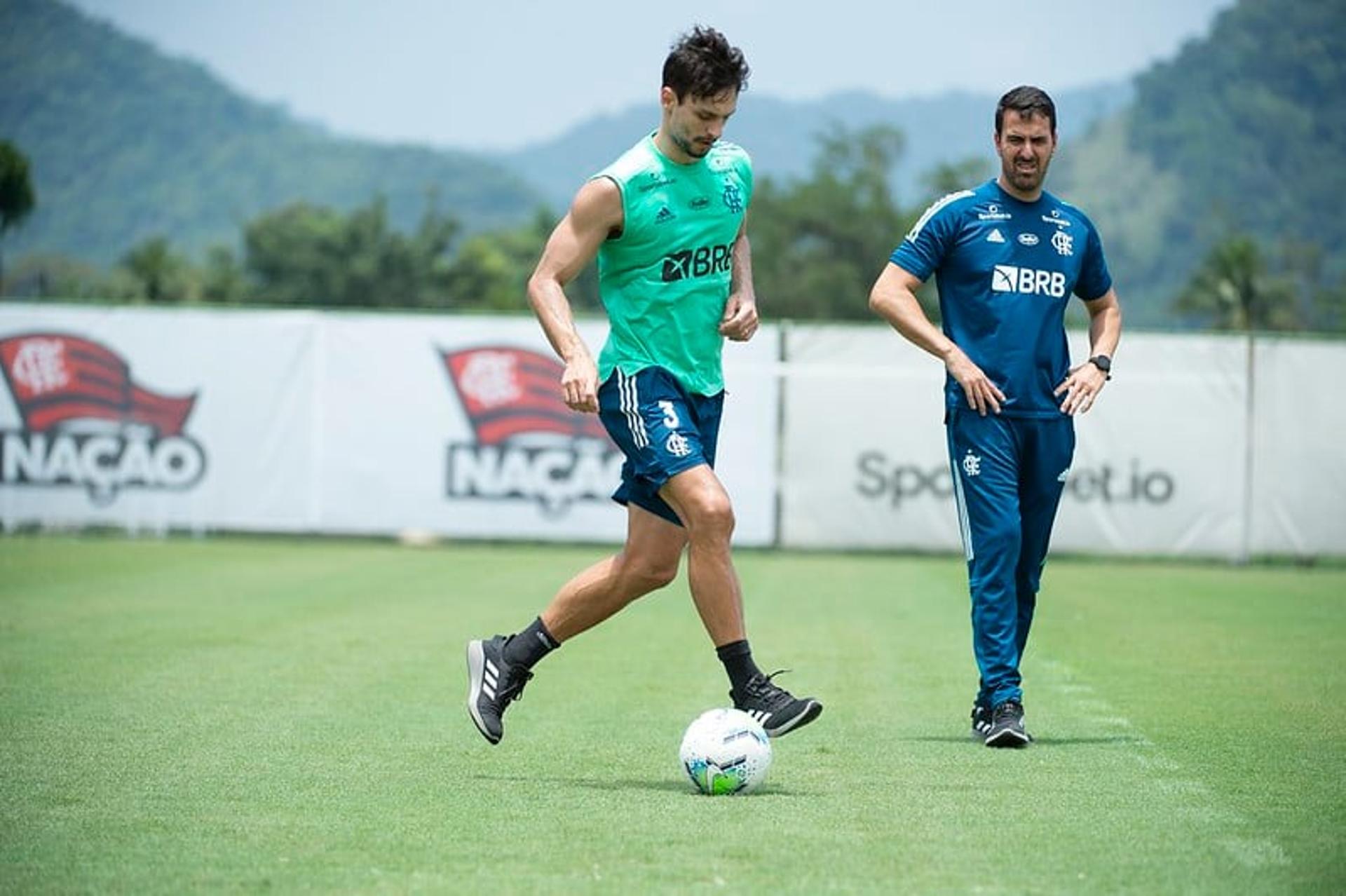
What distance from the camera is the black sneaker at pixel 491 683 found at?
7848 mm

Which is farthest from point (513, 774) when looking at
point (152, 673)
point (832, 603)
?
point (832, 603)

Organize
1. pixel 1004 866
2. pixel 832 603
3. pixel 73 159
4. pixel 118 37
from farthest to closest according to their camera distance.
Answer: pixel 118 37 → pixel 73 159 → pixel 832 603 → pixel 1004 866

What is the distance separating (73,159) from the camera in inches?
6314

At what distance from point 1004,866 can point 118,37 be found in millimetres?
187375

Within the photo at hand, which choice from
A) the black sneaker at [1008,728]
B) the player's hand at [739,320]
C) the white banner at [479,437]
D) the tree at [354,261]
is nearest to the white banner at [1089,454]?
the white banner at [479,437]

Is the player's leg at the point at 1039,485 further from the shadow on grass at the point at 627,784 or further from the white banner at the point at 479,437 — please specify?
the white banner at the point at 479,437

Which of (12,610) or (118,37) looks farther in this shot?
(118,37)

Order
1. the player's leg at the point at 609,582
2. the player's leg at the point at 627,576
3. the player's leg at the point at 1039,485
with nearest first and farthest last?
the player's leg at the point at 609,582, the player's leg at the point at 627,576, the player's leg at the point at 1039,485

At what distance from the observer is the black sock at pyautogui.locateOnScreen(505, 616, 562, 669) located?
7922 millimetres

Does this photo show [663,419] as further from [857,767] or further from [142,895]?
[142,895]

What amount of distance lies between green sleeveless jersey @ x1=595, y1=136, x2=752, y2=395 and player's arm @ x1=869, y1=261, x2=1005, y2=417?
854 mm

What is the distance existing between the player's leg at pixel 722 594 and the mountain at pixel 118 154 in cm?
13187

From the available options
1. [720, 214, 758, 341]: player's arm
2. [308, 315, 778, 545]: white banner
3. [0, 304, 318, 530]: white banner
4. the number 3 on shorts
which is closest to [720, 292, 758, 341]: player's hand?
[720, 214, 758, 341]: player's arm

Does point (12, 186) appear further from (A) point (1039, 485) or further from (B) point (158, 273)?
(A) point (1039, 485)
